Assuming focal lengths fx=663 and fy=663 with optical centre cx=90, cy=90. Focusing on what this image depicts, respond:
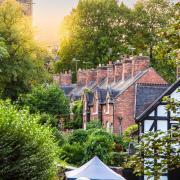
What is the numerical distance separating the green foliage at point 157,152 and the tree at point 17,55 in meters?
48.5

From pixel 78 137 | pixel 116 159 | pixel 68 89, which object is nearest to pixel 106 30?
pixel 68 89

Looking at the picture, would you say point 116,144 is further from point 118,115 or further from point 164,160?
point 164,160

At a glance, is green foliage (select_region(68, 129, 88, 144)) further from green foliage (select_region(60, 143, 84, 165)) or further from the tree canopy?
the tree canopy

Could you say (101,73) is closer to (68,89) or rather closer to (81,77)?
(81,77)

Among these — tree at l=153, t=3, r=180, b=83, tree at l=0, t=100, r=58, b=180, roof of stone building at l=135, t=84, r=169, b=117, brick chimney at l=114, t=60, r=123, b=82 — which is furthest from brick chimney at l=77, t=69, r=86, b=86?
tree at l=153, t=3, r=180, b=83

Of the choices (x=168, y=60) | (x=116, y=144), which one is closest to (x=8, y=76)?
(x=116, y=144)

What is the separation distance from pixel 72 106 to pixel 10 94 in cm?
737

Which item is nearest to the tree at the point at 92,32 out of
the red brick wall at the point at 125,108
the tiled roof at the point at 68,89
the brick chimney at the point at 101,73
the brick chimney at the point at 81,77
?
the tiled roof at the point at 68,89

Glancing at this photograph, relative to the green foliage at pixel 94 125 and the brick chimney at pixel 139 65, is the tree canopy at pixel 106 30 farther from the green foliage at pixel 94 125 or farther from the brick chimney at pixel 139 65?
the green foliage at pixel 94 125

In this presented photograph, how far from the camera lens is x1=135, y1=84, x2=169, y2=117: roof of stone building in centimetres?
4747

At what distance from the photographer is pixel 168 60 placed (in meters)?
10.4

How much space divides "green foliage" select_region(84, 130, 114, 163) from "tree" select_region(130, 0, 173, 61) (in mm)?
42537

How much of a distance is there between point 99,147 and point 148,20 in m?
47.2

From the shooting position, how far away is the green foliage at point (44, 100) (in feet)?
191
